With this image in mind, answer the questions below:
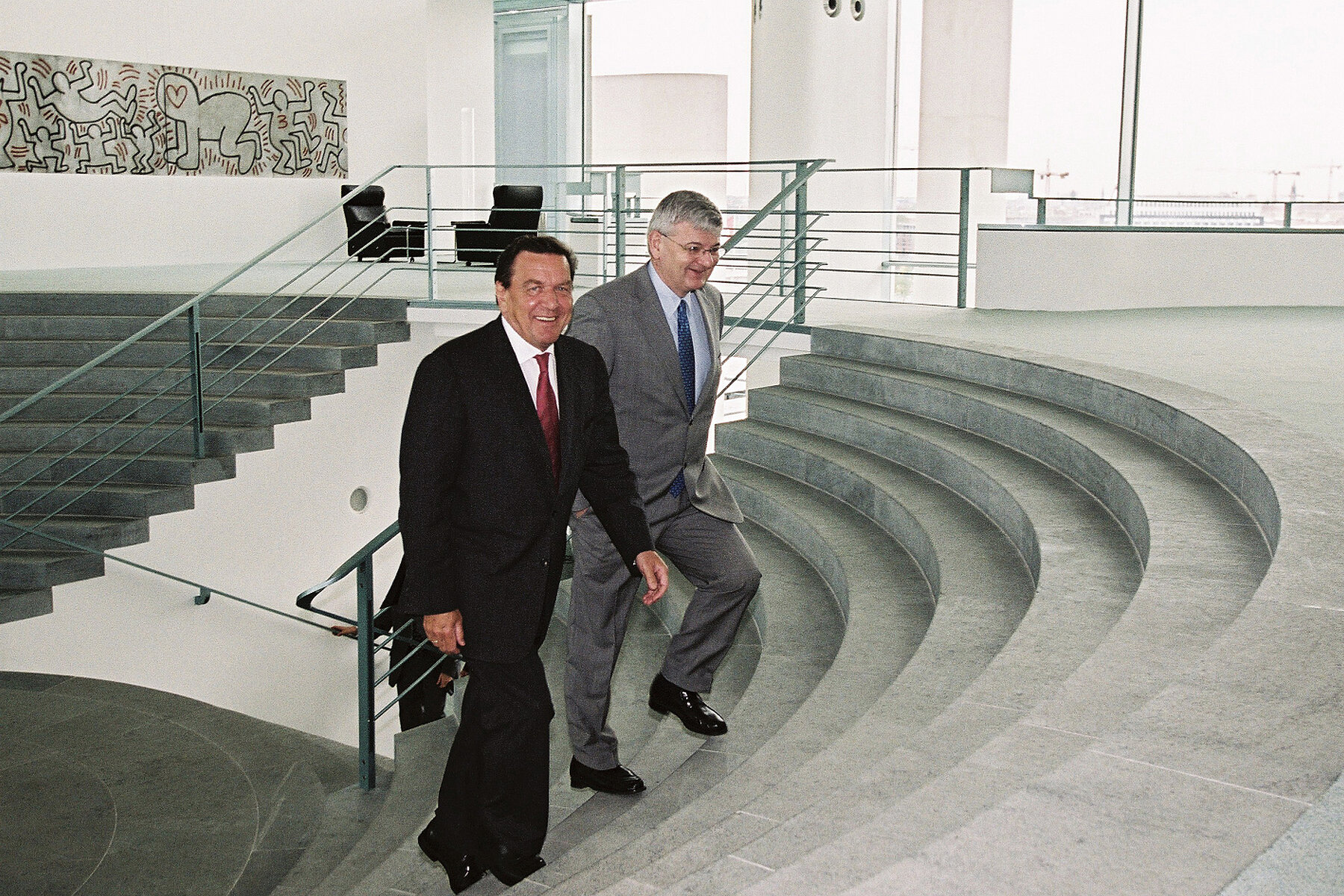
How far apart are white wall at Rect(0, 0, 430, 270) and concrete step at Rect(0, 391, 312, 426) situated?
10.2ft

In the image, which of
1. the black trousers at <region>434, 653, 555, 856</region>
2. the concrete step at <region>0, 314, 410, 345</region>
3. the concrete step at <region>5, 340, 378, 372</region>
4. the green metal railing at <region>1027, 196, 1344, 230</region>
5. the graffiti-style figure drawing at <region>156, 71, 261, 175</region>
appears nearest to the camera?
the black trousers at <region>434, 653, 555, 856</region>

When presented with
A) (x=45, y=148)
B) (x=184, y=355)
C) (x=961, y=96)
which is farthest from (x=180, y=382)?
(x=961, y=96)

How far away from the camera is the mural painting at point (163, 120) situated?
956 cm

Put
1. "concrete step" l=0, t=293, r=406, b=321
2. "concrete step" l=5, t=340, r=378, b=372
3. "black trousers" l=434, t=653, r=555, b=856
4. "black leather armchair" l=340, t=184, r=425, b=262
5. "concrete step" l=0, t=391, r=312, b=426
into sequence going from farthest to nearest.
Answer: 1. "black leather armchair" l=340, t=184, r=425, b=262
2. "concrete step" l=0, t=293, r=406, b=321
3. "concrete step" l=5, t=340, r=378, b=372
4. "concrete step" l=0, t=391, r=312, b=426
5. "black trousers" l=434, t=653, r=555, b=856

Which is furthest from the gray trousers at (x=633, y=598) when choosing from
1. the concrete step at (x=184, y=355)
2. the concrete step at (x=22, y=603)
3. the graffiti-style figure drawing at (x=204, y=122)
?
the graffiti-style figure drawing at (x=204, y=122)

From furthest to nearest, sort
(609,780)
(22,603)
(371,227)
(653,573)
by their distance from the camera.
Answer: (371,227) < (22,603) < (609,780) < (653,573)

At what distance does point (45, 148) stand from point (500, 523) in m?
8.71

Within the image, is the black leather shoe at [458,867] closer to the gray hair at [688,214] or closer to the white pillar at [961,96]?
the gray hair at [688,214]

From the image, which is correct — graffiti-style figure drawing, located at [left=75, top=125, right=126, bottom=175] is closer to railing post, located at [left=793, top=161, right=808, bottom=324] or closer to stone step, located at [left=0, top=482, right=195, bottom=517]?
stone step, located at [left=0, top=482, right=195, bottom=517]

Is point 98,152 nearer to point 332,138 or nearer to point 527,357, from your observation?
point 332,138

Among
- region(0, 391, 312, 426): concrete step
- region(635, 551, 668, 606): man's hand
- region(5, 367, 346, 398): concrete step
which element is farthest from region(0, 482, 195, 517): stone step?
region(635, 551, 668, 606): man's hand

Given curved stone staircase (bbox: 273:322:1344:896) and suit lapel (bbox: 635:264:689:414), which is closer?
curved stone staircase (bbox: 273:322:1344:896)

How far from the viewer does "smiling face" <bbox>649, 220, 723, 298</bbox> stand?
9.68 ft

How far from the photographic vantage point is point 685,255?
2965 millimetres
